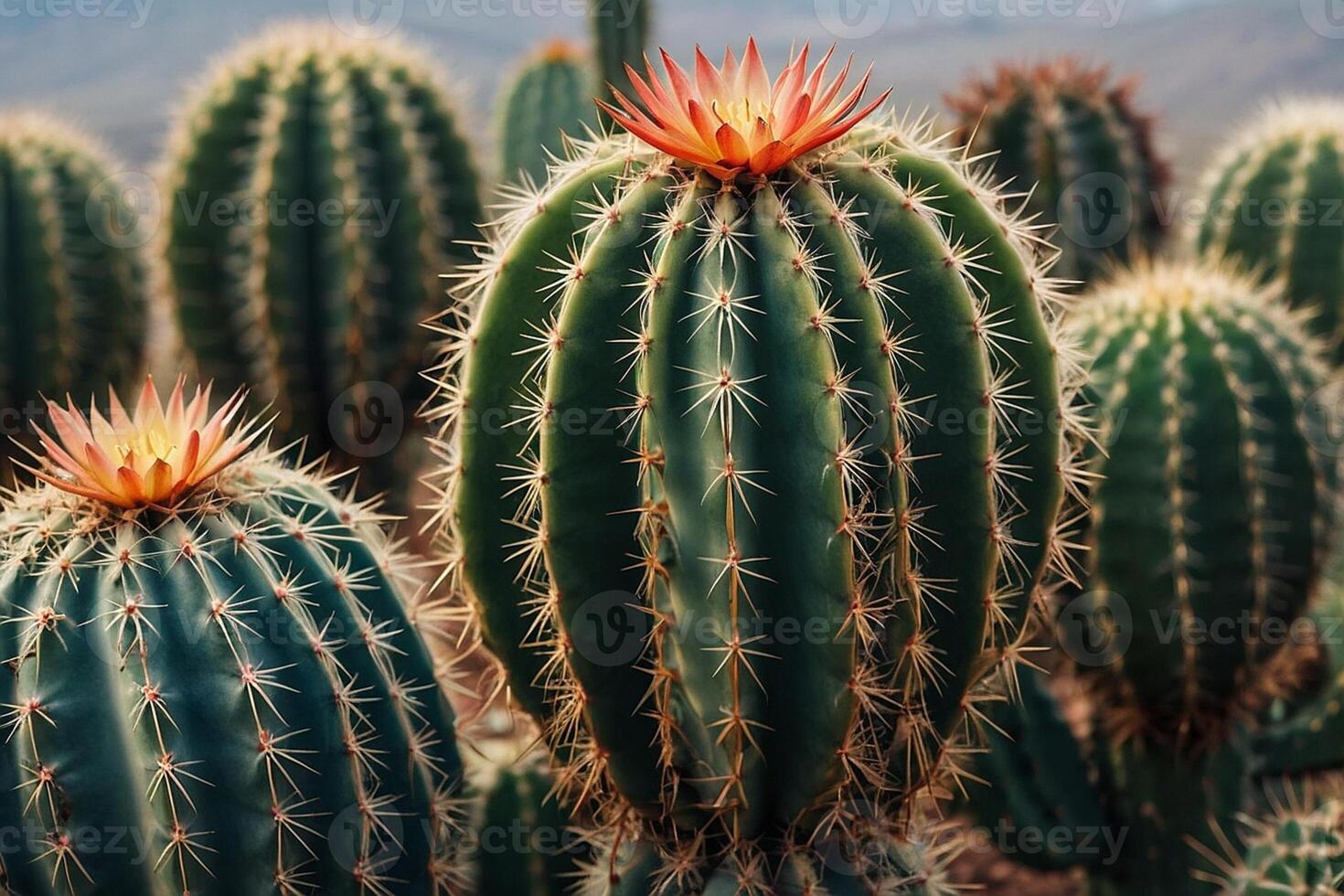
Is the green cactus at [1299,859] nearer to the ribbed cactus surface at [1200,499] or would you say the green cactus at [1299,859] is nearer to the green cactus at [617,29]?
the ribbed cactus surface at [1200,499]

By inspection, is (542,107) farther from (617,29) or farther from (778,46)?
(778,46)

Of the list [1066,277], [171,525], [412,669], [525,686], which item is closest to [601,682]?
[525,686]

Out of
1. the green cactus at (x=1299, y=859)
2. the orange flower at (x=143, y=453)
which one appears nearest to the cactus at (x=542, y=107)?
the orange flower at (x=143, y=453)

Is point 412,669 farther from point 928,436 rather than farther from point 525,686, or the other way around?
point 928,436

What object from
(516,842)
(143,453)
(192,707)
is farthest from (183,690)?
(516,842)

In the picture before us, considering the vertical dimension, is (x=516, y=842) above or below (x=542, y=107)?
below

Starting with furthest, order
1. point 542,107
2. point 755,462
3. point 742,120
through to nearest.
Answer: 1. point 542,107
2. point 742,120
3. point 755,462

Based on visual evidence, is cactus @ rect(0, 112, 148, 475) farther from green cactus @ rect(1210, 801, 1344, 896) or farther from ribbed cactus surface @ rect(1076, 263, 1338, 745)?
green cactus @ rect(1210, 801, 1344, 896)
